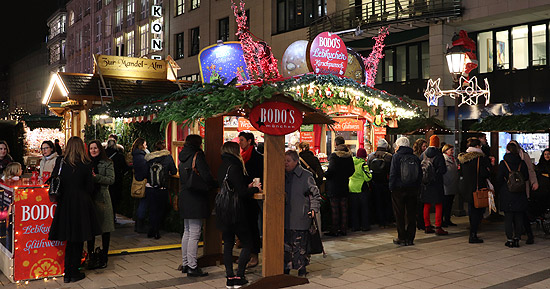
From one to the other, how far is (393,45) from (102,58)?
13493 millimetres

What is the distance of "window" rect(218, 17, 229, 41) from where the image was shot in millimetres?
32688

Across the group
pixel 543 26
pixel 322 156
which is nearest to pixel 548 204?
pixel 322 156

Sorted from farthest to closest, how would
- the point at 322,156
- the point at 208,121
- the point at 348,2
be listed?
the point at 348,2 → the point at 322,156 → the point at 208,121

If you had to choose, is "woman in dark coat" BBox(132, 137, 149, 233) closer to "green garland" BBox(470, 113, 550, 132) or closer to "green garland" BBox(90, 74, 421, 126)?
"green garland" BBox(90, 74, 421, 126)

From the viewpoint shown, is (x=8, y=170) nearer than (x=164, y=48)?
Yes

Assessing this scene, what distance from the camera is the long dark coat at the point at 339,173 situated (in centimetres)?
1034

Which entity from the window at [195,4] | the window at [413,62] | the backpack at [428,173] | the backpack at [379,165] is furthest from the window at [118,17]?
the backpack at [428,173]

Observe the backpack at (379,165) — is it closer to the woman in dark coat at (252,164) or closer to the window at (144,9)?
the woman in dark coat at (252,164)

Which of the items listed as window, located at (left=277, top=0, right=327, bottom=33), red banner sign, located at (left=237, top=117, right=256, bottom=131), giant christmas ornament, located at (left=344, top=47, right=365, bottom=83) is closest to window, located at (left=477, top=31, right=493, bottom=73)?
window, located at (left=277, top=0, right=327, bottom=33)

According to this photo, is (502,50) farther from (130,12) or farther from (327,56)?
(130,12)

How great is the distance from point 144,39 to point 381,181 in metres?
34.1

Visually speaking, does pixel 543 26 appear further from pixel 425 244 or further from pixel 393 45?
pixel 425 244

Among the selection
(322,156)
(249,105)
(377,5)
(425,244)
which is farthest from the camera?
(377,5)

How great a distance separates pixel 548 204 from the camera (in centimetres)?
1082
